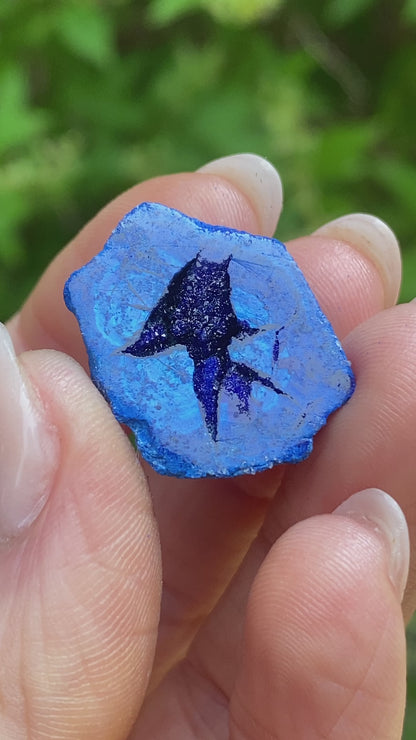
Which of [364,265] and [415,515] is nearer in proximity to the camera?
[415,515]

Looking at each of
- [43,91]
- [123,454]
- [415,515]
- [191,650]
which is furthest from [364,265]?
[43,91]

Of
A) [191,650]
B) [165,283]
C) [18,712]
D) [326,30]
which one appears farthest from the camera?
[326,30]

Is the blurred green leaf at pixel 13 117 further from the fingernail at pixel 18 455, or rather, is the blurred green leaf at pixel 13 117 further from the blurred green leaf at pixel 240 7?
the fingernail at pixel 18 455

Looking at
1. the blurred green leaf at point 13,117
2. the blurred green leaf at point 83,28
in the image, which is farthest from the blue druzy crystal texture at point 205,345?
the blurred green leaf at point 83,28

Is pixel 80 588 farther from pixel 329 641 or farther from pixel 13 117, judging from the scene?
pixel 13 117

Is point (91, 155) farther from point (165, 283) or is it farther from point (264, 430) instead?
point (264, 430)

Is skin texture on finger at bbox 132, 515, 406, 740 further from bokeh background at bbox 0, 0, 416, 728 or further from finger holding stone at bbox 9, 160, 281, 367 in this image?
bokeh background at bbox 0, 0, 416, 728

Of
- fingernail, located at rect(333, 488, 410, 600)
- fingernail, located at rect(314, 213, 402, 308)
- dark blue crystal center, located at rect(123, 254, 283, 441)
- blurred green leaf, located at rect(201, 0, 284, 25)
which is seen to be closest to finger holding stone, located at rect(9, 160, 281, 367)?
fingernail, located at rect(314, 213, 402, 308)
